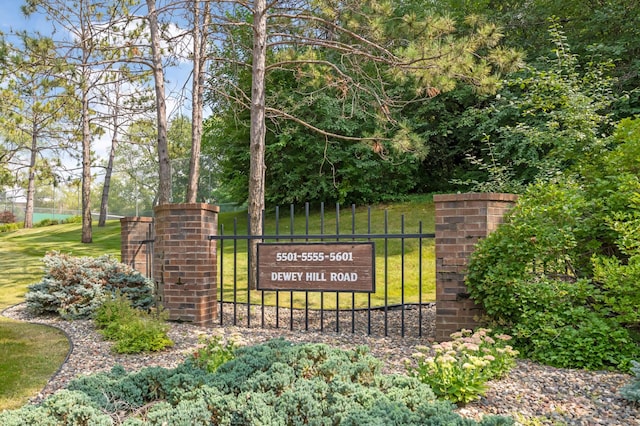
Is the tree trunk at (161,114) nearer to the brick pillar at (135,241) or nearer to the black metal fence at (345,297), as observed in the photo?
the black metal fence at (345,297)

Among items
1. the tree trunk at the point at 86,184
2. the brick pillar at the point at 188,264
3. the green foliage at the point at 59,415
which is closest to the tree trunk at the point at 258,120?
the brick pillar at the point at 188,264

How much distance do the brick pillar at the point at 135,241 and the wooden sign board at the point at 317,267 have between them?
11.5 ft

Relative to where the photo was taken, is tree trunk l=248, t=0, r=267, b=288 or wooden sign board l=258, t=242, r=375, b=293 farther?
tree trunk l=248, t=0, r=267, b=288

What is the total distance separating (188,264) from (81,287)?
1587mm

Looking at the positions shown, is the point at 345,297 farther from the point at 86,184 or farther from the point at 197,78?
the point at 86,184

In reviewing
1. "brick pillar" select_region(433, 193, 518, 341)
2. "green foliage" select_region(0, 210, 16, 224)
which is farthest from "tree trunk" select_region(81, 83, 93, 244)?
"green foliage" select_region(0, 210, 16, 224)

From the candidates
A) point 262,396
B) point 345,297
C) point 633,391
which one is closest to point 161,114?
point 345,297

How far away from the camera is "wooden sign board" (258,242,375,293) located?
503 centimetres

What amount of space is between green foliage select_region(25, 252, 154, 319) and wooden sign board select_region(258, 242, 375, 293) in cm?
198

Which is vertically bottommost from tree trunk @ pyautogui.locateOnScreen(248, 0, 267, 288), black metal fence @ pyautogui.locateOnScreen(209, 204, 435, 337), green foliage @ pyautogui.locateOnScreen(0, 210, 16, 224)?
black metal fence @ pyautogui.locateOnScreen(209, 204, 435, 337)

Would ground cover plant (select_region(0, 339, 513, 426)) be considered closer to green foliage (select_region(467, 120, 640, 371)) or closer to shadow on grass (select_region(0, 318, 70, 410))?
shadow on grass (select_region(0, 318, 70, 410))

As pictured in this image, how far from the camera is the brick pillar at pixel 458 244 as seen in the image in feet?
15.3

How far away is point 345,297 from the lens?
8297 millimetres

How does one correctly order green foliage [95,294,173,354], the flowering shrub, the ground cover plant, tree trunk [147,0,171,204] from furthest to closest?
tree trunk [147,0,171,204], green foliage [95,294,173,354], the flowering shrub, the ground cover plant
